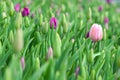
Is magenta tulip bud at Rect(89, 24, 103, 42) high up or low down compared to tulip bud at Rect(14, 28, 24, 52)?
down

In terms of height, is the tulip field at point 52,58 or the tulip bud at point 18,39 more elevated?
the tulip bud at point 18,39

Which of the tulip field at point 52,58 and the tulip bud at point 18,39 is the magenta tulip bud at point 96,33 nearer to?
the tulip field at point 52,58

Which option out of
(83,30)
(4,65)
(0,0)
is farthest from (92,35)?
(0,0)

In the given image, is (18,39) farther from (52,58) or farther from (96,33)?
(96,33)

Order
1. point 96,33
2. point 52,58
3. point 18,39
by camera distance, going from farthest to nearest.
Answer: point 96,33 → point 52,58 → point 18,39

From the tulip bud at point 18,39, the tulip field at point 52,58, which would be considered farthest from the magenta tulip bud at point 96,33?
the tulip bud at point 18,39

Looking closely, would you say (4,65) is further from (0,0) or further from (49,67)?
(0,0)

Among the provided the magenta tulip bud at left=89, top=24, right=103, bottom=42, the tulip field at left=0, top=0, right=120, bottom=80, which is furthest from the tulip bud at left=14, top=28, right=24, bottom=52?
the magenta tulip bud at left=89, top=24, right=103, bottom=42

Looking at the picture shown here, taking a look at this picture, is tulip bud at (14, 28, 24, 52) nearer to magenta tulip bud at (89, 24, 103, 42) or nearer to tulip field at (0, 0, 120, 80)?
tulip field at (0, 0, 120, 80)

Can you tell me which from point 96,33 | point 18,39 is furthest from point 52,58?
point 96,33

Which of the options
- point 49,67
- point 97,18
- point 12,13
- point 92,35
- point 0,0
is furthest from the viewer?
point 97,18

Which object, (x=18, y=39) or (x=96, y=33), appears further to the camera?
(x=96, y=33)
